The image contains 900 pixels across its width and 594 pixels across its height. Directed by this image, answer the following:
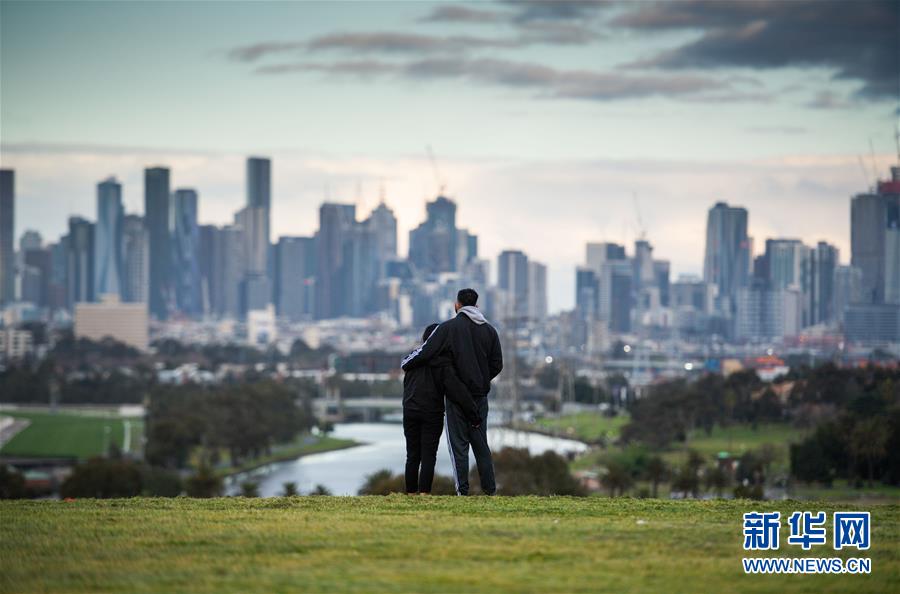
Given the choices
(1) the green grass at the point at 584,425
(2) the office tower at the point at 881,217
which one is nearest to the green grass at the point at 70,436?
(1) the green grass at the point at 584,425

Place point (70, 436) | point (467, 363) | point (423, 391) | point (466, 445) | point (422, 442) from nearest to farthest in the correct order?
point (467, 363)
point (423, 391)
point (422, 442)
point (466, 445)
point (70, 436)

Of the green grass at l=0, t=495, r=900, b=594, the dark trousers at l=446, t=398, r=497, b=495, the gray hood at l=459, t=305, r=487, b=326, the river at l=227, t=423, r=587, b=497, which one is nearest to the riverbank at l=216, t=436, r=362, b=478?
the river at l=227, t=423, r=587, b=497

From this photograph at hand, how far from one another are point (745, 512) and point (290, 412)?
8615 cm

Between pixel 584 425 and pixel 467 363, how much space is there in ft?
312

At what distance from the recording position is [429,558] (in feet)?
29.1

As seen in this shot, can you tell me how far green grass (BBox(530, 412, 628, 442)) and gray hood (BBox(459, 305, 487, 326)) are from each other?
80507 millimetres

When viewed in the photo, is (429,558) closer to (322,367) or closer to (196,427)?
(196,427)

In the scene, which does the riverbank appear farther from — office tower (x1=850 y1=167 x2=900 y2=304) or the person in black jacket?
office tower (x1=850 y1=167 x2=900 y2=304)

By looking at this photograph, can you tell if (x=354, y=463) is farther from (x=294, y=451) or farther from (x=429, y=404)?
(x=429, y=404)

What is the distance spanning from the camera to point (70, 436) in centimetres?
10056

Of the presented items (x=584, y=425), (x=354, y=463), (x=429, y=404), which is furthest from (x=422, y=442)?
(x=584, y=425)

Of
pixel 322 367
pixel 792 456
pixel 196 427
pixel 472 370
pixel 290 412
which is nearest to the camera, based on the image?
pixel 472 370

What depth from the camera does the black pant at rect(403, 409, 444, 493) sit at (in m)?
12.5

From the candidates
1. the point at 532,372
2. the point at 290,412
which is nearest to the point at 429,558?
the point at 290,412
